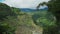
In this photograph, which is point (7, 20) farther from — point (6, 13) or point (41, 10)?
point (41, 10)

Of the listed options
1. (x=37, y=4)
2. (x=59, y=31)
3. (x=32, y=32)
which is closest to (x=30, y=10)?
(x=37, y=4)

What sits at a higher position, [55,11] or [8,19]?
[55,11]

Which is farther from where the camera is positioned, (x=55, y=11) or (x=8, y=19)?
(x=8, y=19)

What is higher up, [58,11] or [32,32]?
[58,11]

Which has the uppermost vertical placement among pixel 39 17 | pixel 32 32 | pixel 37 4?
pixel 37 4

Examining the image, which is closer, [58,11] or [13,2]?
[58,11]

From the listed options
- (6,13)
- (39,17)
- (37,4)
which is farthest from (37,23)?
(6,13)

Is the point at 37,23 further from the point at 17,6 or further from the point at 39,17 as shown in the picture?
the point at 17,6
